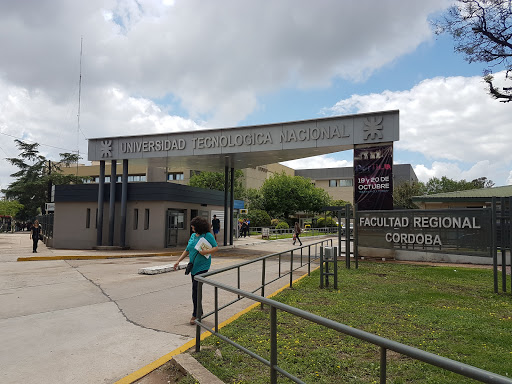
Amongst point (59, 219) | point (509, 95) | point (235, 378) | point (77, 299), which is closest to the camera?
point (235, 378)

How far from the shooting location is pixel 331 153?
18.7 m

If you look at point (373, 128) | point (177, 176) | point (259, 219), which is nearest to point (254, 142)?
point (373, 128)

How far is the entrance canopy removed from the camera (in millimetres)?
15945

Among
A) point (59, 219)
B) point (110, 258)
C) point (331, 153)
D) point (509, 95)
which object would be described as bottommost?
point (110, 258)

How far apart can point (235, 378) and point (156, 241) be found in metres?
19.1

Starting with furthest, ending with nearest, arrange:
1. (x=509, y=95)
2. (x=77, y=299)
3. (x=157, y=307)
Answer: (x=509, y=95) < (x=77, y=299) < (x=157, y=307)

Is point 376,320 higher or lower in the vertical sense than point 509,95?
lower

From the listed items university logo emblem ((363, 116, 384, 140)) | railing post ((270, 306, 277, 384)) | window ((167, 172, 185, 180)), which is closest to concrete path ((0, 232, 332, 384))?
railing post ((270, 306, 277, 384))

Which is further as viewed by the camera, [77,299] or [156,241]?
[156,241]

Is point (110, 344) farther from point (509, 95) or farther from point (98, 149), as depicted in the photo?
point (98, 149)

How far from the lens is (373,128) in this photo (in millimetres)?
15773

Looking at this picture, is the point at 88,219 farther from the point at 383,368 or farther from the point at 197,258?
the point at 383,368

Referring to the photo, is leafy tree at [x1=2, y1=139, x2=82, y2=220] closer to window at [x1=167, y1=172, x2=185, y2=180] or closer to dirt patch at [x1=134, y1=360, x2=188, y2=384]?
window at [x1=167, y1=172, x2=185, y2=180]

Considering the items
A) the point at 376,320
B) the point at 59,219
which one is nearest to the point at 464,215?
the point at 376,320
